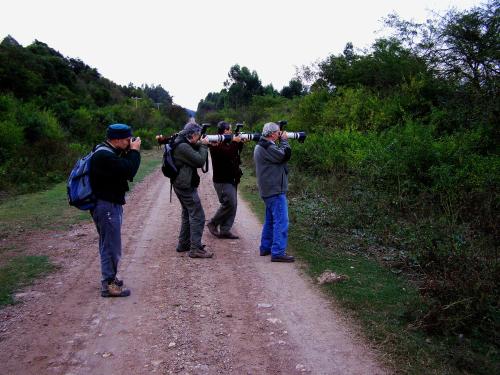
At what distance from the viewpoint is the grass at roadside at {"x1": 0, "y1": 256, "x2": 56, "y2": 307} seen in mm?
5553

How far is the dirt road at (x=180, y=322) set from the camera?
3.90 meters

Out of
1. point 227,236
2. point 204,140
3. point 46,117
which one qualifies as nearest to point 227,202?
point 227,236

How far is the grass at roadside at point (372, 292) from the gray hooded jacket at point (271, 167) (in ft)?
3.80

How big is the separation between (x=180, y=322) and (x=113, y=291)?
1.12 meters

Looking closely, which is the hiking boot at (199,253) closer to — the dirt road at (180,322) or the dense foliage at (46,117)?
the dirt road at (180,322)

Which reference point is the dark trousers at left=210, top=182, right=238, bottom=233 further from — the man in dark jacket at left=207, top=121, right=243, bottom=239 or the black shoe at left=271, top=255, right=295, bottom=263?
the black shoe at left=271, top=255, right=295, bottom=263

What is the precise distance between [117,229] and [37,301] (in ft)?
3.93

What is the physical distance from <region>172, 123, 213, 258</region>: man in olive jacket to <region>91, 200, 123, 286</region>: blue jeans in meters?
1.74

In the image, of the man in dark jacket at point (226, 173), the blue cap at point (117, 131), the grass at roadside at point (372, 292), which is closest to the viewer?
the grass at roadside at point (372, 292)

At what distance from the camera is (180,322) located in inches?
185

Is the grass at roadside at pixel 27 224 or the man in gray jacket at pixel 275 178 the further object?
the man in gray jacket at pixel 275 178

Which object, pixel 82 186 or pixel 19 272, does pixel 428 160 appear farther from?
pixel 19 272

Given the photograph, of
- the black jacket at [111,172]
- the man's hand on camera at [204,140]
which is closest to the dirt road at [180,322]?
the black jacket at [111,172]

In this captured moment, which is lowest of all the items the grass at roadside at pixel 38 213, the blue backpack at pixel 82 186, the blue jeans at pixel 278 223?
the grass at roadside at pixel 38 213
